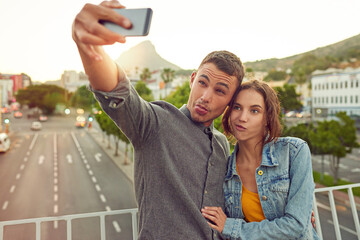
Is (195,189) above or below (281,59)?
below

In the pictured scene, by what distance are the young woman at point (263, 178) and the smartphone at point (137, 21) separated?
110 centimetres

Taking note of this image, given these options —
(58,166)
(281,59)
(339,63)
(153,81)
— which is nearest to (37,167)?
(58,166)

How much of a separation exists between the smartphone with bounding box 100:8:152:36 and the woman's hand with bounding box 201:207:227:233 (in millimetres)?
1087

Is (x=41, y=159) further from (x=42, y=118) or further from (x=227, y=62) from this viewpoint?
(x=42, y=118)

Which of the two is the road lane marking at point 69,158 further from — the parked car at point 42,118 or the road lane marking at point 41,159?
the parked car at point 42,118

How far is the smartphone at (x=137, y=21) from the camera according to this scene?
2.91 ft

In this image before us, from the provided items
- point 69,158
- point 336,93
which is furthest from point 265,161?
point 336,93

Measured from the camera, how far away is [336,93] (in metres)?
51.0

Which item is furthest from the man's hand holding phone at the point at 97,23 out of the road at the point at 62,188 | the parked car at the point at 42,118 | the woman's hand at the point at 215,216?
the parked car at the point at 42,118

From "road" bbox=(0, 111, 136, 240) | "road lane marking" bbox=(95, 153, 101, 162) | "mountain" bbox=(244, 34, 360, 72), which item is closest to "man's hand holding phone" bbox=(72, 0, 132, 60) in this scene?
"road" bbox=(0, 111, 136, 240)

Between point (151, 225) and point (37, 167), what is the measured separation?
110 ft

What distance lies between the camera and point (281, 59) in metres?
154

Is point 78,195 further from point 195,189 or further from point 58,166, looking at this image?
point 195,189

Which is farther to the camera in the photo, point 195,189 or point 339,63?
point 339,63
